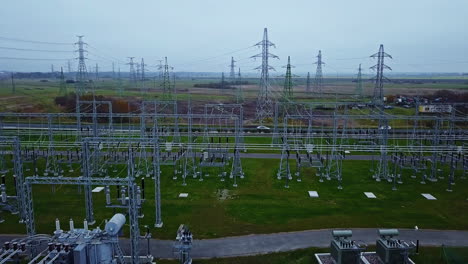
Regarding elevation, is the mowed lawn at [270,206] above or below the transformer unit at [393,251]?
below

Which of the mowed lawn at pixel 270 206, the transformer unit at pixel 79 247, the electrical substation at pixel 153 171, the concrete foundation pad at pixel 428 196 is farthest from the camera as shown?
the concrete foundation pad at pixel 428 196

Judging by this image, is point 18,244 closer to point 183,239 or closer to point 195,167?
point 183,239

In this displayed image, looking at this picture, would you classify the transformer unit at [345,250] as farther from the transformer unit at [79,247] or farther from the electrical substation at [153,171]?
the transformer unit at [79,247]

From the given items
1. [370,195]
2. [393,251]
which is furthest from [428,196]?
[393,251]

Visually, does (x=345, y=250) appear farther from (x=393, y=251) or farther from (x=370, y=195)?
(x=370, y=195)

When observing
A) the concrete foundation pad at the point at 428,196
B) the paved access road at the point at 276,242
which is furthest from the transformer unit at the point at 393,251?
the concrete foundation pad at the point at 428,196
